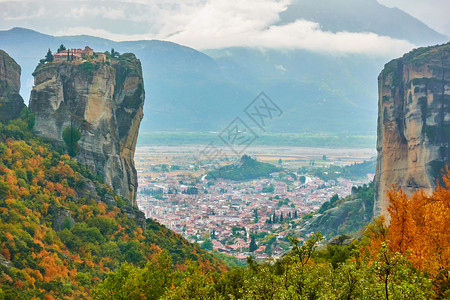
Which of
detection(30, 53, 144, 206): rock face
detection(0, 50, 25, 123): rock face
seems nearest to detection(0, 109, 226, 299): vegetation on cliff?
detection(0, 50, 25, 123): rock face

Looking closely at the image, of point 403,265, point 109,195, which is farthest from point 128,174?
point 403,265

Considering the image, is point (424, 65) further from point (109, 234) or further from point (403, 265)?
point (403, 265)

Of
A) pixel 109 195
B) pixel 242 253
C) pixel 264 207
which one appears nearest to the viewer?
pixel 109 195

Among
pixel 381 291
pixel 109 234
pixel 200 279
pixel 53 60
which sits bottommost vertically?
→ pixel 109 234

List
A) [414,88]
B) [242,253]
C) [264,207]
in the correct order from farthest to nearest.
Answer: [264,207] < [242,253] < [414,88]

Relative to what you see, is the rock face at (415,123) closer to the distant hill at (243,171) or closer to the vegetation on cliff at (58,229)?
the vegetation on cliff at (58,229)

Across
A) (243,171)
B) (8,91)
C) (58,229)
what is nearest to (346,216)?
(58,229)

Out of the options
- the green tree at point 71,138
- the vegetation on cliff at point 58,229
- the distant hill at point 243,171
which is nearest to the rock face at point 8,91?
the vegetation on cliff at point 58,229
